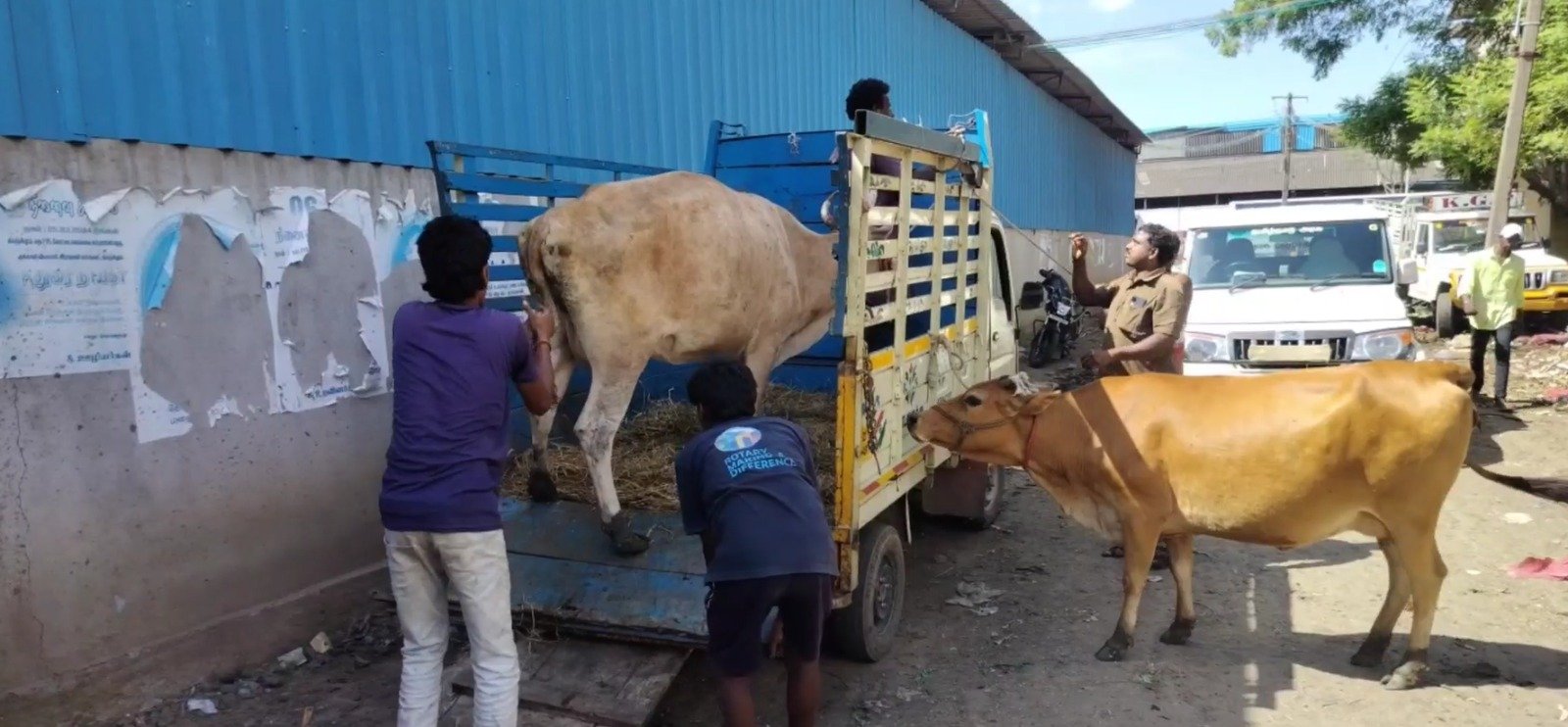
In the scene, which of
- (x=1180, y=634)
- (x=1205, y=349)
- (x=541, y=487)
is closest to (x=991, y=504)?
(x=1180, y=634)

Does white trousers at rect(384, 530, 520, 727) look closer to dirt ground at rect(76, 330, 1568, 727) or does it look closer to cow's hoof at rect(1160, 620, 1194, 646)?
dirt ground at rect(76, 330, 1568, 727)

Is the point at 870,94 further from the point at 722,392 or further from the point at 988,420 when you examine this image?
the point at 722,392

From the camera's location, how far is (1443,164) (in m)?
18.0

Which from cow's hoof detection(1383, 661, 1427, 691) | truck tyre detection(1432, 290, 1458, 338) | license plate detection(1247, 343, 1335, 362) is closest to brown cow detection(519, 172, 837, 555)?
cow's hoof detection(1383, 661, 1427, 691)

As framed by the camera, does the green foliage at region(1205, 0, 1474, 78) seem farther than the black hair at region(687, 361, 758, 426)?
Yes

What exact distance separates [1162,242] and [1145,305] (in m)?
0.36

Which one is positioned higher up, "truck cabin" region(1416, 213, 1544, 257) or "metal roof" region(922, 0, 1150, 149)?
"metal roof" region(922, 0, 1150, 149)

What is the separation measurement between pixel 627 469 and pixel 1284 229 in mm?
6454

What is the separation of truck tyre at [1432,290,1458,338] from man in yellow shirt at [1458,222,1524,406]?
6036mm

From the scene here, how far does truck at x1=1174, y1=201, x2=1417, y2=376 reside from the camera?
7.42 metres

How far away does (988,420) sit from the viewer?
4.55 metres

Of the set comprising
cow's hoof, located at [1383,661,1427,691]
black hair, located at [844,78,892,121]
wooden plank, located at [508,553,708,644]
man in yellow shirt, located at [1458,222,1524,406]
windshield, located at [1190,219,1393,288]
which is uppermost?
black hair, located at [844,78,892,121]

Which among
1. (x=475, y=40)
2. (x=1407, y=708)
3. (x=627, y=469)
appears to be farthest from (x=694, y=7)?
(x=1407, y=708)

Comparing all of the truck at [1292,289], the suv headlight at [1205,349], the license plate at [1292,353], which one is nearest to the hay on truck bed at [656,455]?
the truck at [1292,289]
